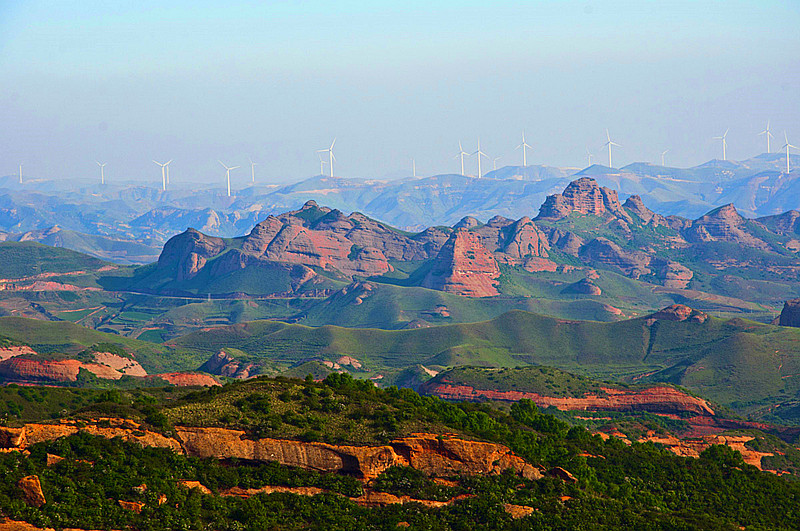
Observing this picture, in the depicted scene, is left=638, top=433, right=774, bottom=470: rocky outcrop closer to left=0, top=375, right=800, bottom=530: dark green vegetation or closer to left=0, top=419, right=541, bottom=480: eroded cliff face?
left=0, top=375, right=800, bottom=530: dark green vegetation

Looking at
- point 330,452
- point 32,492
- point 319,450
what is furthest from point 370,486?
point 32,492

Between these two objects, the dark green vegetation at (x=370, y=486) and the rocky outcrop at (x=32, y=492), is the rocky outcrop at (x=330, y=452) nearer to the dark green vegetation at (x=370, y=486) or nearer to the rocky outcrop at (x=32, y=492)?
the dark green vegetation at (x=370, y=486)

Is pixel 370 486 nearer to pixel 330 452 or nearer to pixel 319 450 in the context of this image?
pixel 330 452

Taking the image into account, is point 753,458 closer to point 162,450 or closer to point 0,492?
point 162,450

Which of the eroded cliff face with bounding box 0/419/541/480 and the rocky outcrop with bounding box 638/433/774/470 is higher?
the eroded cliff face with bounding box 0/419/541/480

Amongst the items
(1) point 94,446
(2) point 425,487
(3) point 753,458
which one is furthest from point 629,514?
(3) point 753,458

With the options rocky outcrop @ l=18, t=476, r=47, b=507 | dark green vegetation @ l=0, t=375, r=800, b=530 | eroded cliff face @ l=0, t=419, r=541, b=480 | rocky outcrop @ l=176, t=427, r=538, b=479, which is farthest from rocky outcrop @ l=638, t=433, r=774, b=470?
rocky outcrop @ l=18, t=476, r=47, b=507
